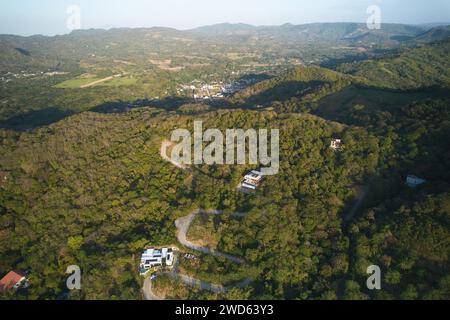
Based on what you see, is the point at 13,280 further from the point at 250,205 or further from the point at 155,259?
the point at 250,205

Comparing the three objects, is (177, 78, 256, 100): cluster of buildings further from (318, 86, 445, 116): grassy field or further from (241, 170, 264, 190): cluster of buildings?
(241, 170, 264, 190): cluster of buildings

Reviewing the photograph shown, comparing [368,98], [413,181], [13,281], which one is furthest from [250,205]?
[368,98]

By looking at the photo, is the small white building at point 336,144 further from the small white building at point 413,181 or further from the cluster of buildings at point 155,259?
the cluster of buildings at point 155,259

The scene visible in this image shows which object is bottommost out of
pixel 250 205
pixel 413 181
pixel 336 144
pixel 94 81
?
pixel 250 205

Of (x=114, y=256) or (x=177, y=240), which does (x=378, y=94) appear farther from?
(x=114, y=256)

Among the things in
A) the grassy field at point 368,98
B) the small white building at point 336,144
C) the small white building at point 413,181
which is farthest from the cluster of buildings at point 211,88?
the small white building at point 413,181
